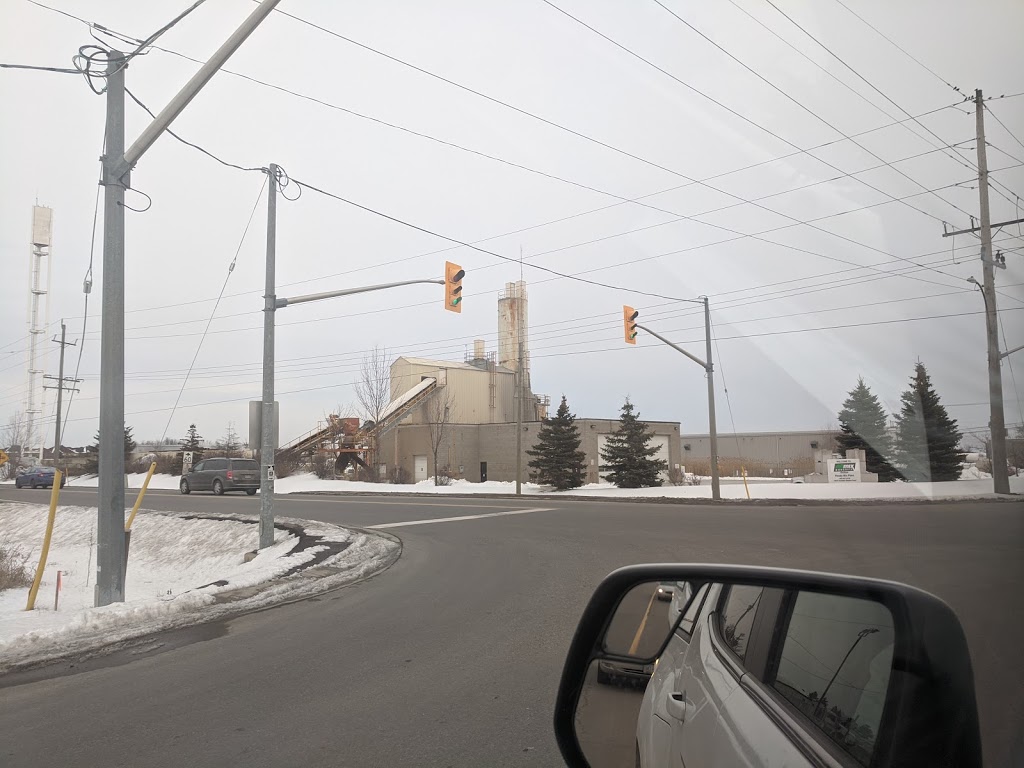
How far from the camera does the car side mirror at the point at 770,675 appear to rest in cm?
128

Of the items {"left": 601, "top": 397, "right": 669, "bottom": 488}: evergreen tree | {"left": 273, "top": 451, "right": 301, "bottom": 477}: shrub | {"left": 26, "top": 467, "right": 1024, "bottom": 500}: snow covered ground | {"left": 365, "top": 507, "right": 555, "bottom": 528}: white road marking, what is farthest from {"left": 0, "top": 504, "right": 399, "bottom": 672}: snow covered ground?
{"left": 273, "top": 451, "right": 301, "bottom": 477}: shrub

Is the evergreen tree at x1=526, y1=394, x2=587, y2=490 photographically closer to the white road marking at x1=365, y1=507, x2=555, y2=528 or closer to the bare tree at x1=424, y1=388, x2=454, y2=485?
the bare tree at x1=424, y1=388, x2=454, y2=485

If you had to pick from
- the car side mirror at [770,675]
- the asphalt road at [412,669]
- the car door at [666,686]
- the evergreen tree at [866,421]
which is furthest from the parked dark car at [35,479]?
the car door at [666,686]

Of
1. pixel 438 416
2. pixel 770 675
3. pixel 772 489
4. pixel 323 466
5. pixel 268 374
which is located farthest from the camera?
pixel 323 466

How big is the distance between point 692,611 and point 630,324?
2148 centimetres

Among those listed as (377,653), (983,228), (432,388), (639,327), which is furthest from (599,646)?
(432,388)

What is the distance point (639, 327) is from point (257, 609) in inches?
710

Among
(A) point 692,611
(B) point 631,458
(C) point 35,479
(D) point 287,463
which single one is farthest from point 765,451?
(C) point 35,479

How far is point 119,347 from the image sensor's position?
30.7 ft

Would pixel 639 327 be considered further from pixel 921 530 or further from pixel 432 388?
pixel 432 388

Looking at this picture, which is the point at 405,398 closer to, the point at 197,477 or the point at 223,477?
the point at 197,477

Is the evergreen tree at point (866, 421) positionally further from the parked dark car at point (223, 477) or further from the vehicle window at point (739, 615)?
the parked dark car at point (223, 477)

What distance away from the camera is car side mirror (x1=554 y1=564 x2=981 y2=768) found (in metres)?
1.28

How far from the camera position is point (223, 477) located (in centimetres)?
3672
